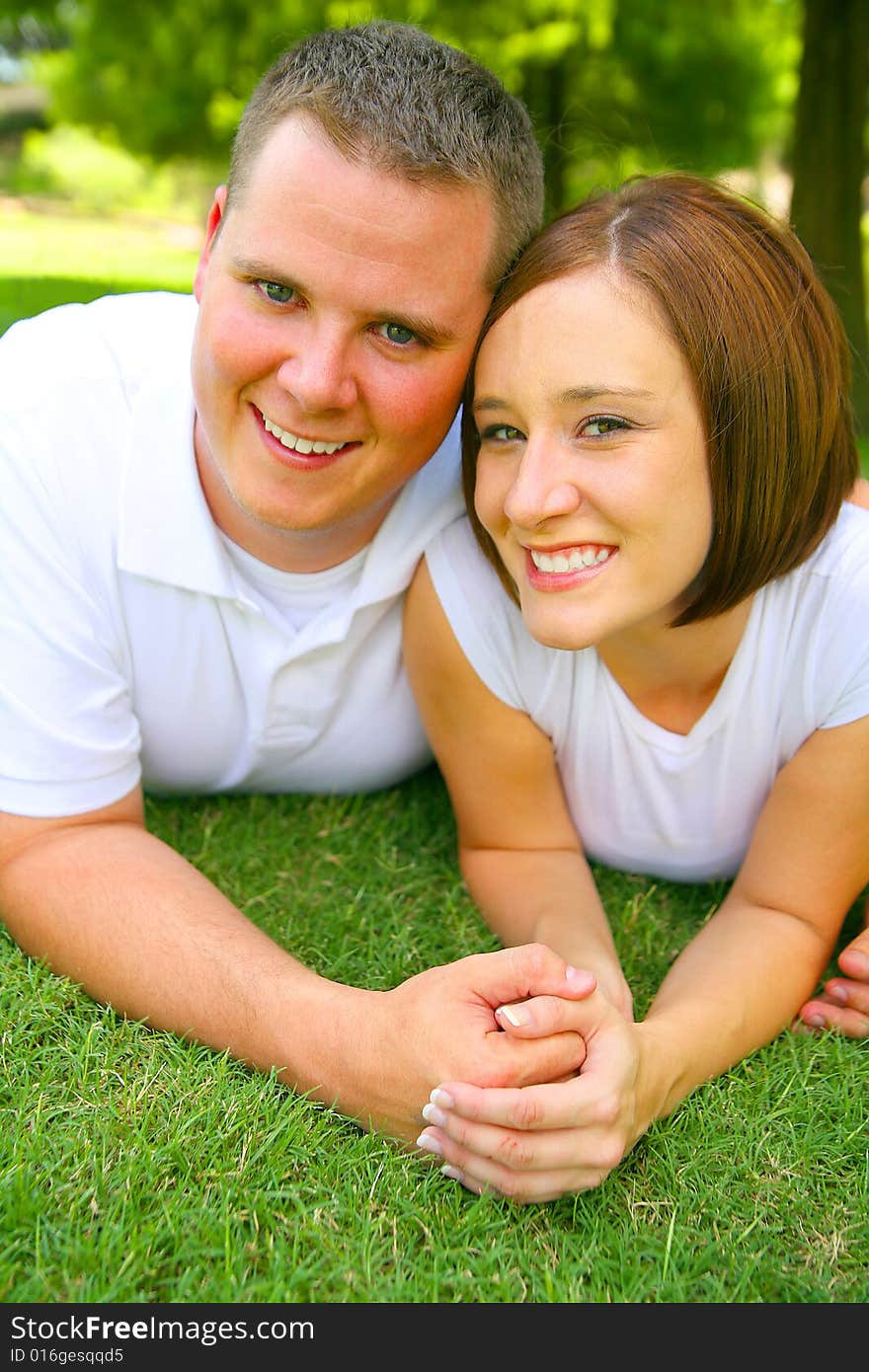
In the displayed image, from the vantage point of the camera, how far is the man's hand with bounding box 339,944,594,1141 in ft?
7.62

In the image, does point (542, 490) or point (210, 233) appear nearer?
point (542, 490)

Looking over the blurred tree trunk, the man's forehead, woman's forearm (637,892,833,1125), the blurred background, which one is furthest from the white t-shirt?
the blurred tree trunk

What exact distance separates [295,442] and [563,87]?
14.1 m

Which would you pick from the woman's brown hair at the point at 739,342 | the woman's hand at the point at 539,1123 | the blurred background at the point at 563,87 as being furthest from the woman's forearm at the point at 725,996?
the blurred background at the point at 563,87

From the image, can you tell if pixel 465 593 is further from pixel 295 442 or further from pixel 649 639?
pixel 295 442

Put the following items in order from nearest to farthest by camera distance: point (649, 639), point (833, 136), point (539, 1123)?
point (539, 1123)
point (649, 639)
point (833, 136)

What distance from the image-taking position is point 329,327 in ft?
8.75

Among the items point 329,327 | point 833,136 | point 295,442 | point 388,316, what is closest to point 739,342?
point 388,316

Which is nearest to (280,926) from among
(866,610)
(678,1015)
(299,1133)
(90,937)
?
(90,937)

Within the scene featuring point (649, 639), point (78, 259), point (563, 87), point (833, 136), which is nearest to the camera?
point (649, 639)

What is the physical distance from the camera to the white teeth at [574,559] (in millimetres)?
2627

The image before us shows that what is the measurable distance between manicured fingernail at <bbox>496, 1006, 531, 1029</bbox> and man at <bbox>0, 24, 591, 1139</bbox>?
0.05 metres

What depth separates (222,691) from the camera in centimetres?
322

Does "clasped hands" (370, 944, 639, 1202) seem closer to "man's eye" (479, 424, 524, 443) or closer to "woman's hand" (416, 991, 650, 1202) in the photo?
"woman's hand" (416, 991, 650, 1202)
